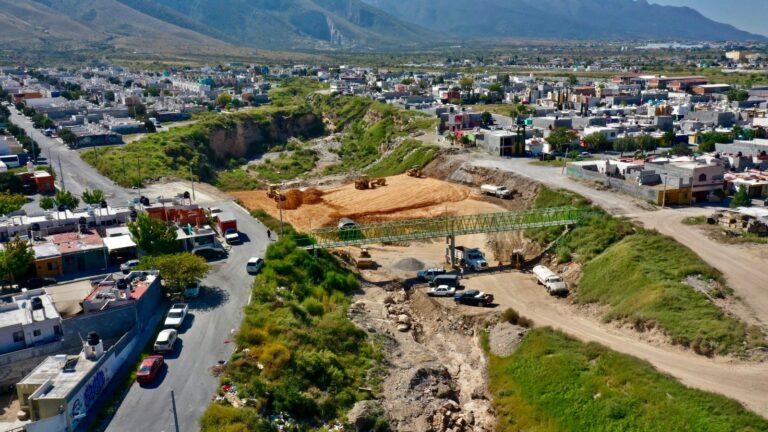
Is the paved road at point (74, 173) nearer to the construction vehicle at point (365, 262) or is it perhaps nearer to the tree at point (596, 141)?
the construction vehicle at point (365, 262)

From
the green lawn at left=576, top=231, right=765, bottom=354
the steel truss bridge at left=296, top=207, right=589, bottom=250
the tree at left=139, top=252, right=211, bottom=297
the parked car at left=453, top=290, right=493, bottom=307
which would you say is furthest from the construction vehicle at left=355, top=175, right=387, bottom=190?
the tree at left=139, top=252, right=211, bottom=297

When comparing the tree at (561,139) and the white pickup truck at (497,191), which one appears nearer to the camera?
the white pickup truck at (497,191)

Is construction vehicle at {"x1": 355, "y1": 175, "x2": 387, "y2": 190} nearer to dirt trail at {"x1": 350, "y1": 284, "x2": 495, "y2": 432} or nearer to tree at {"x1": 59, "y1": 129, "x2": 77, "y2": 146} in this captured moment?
dirt trail at {"x1": 350, "y1": 284, "x2": 495, "y2": 432}

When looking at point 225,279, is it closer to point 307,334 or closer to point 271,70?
point 307,334

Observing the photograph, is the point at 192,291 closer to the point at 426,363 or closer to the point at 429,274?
the point at 426,363

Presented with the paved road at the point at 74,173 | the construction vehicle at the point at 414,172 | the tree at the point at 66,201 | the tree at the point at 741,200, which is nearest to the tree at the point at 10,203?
the tree at the point at 66,201
